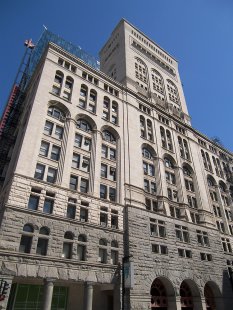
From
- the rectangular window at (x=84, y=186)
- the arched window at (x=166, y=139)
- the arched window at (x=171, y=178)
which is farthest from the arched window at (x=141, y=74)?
the rectangular window at (x=84, y=186)

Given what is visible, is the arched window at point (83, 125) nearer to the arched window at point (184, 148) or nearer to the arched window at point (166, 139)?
the arched window at point (166, 139)

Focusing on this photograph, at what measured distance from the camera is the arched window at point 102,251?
3073 centimetres

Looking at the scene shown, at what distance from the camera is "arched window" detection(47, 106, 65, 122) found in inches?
1499

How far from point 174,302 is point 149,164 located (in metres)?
21.3

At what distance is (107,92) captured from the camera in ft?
159

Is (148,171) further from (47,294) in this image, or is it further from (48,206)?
(47,294)

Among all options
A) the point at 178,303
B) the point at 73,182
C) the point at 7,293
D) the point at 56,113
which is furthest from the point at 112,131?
the point at 7,293

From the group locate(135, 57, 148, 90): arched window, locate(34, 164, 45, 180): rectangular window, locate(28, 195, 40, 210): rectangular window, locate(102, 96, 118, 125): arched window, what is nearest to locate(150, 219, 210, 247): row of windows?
locate(28, 195, 40, 210): rectangular window

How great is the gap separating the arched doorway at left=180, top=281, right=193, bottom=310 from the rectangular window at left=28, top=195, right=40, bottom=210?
24.3 metres

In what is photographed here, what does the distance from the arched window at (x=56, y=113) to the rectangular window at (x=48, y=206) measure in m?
13.3

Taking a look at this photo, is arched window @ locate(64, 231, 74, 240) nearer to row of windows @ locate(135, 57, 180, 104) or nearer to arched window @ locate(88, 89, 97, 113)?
arched window @ locate(88, 89, 97, 113)

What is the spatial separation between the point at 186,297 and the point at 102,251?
613 inches

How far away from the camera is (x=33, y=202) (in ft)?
95.2

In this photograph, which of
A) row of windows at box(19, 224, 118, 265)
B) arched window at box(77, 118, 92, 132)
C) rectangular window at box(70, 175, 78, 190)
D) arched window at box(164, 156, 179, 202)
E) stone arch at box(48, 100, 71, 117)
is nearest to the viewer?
row of windows at box(19, 224, 118, 265)
